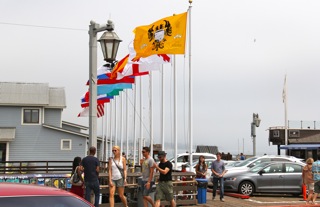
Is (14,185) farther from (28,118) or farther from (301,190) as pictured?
(28,118)

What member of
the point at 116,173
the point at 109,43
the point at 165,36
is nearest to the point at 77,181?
the point at 116,173

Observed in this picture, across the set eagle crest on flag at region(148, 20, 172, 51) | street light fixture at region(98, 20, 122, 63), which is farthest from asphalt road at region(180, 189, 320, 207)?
street light fixture at region(98, 20, 122, 63)

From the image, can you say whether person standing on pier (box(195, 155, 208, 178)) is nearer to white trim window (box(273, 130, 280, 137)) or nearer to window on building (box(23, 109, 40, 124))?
window on building (box(23, 109, 40, 124))

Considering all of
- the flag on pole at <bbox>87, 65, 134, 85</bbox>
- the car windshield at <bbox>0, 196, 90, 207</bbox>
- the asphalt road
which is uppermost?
the flag on pole at <bbox>87, 65, 134, 85</bbox>

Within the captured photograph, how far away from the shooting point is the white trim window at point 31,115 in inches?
1684

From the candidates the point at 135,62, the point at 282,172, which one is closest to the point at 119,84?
the point at 135,62

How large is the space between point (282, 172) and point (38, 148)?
26567 mm

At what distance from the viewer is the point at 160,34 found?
18.7 metres

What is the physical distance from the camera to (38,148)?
42875mm

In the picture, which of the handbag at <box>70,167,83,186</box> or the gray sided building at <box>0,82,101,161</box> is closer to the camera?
the handbag at <box>70,167,83,186</box>

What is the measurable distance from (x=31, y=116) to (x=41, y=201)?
38.8m

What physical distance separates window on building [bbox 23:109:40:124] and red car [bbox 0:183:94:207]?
125ft

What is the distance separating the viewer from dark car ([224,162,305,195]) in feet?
67.7

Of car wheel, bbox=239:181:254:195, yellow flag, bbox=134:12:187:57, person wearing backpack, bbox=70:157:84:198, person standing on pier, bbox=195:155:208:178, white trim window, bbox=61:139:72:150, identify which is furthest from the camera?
white trim window, bbox=61:139:72:150
